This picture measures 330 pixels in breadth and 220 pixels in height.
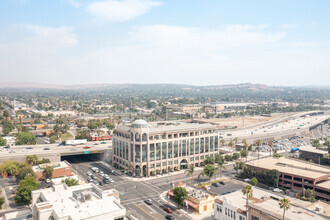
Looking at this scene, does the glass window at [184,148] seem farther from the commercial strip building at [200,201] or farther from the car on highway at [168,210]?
the car on highway at [168,210]

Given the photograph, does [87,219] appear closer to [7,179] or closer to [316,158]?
[7,179]

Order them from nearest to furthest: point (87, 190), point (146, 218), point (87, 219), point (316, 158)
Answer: point (87, 219) < point (87, 190) < point (146, 218) < point (316, 158)

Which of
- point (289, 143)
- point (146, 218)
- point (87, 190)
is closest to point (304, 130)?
point (289, 143)

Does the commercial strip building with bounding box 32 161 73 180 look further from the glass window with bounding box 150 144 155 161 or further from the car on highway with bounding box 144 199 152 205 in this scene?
the car on highway with bounding box 144 199 152 205

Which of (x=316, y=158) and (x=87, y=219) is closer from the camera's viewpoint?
(x=87, y=219)

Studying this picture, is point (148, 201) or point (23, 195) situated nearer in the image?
point (23, 195)

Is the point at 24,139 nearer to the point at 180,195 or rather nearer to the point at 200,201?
the point at 180,195

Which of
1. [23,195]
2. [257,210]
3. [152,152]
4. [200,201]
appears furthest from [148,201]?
[23,195]
